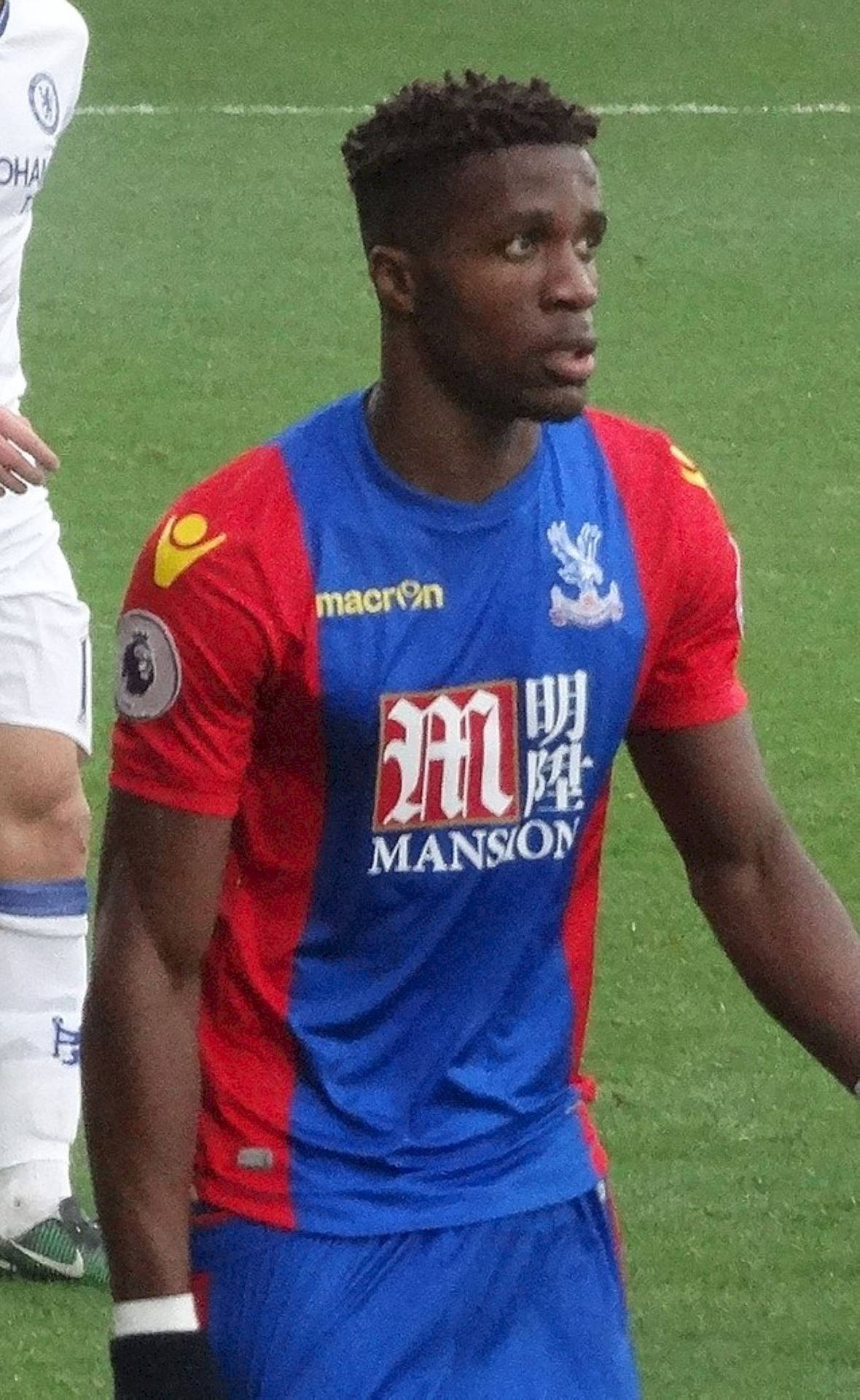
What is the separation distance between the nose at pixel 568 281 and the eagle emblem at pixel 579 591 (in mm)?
251

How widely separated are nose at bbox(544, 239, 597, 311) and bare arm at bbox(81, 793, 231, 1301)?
2.03 ft

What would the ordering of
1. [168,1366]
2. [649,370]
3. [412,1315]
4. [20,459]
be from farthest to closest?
[649,370] → [20,459] → [412,1315] → [168,1366]

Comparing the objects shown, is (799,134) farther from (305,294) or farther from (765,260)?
(305,294)

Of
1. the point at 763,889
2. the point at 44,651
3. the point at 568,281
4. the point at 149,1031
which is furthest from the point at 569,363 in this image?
the point at 44,651

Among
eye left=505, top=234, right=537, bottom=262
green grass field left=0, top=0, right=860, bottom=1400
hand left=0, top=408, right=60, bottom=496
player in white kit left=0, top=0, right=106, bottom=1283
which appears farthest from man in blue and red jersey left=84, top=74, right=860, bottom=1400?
player in white kit left=0, top=0, right=106, bottom=1283

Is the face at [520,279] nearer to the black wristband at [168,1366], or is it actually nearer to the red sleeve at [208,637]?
the red sleeve at [208,637]

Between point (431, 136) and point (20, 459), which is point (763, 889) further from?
point (20, 459)

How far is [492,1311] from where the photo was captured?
12.0 feet

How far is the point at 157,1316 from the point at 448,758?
2.07 feet

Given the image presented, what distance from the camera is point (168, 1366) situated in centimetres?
342

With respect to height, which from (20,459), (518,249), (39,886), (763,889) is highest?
(518,249)

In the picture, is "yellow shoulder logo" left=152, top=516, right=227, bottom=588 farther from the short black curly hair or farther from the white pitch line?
the white pitch line

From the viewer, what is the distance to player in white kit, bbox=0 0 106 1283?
562cm

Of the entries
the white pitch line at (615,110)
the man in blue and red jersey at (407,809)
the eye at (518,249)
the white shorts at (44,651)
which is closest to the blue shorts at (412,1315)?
the man in blue and red jersey at (407,809)
